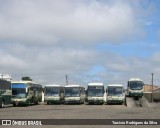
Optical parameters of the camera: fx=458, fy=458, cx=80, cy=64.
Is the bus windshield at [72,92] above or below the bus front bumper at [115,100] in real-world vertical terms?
above

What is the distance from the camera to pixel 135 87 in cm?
6116

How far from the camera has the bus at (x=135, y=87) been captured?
60750 millimetres

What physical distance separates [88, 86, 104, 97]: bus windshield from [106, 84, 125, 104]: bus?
89 cm

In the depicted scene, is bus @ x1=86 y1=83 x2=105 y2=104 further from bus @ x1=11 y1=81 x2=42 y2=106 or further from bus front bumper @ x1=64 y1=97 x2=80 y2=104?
bus @ x1=11 y1=81 x2=42 y2=106

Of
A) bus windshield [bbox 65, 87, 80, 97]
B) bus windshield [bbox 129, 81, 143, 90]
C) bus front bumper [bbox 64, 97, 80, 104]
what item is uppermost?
bus windshield [bbox 129, 81, 143, 90]

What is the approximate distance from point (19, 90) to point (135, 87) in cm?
1808

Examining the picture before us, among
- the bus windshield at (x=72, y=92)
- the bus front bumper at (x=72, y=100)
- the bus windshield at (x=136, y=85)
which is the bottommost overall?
the bus front bumper at (x=72, y=100)

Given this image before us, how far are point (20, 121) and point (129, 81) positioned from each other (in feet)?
156

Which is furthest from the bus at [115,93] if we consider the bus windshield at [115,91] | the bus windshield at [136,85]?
the bus windshield at [136,85]

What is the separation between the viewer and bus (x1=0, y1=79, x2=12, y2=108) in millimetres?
45312

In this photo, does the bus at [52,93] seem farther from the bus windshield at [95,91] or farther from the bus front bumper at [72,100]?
the bus windshield at [95,91]

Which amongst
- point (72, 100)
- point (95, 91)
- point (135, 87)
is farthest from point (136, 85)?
point (72, 100)

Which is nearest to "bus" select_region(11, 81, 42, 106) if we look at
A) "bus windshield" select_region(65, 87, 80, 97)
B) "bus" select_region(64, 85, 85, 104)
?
"bus" select_region(64, 85, 85, 104)

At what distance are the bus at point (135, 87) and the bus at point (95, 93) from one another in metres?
6.15
